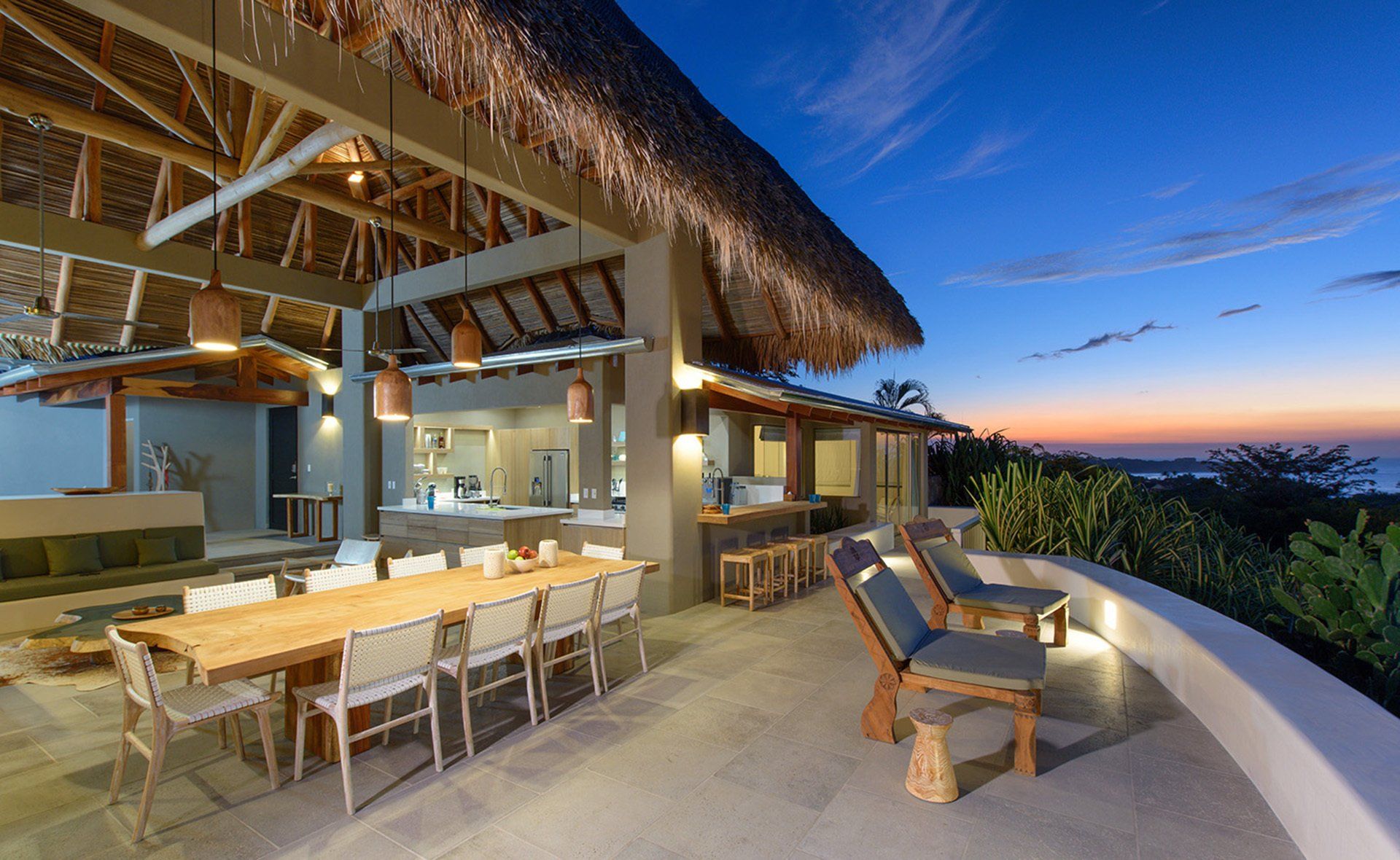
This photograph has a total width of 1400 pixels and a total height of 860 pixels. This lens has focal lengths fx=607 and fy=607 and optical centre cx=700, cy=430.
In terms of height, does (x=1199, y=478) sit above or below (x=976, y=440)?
below

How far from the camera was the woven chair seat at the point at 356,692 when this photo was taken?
2594 mm

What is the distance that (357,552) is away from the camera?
5.26 m

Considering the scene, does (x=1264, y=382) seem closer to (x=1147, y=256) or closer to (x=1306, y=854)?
(x=1147, y=256)

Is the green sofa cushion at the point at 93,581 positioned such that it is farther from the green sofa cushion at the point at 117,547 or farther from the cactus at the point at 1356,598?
the cactus at the point at 1356,598

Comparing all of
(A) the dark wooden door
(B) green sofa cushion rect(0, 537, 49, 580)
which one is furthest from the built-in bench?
(A) the dark wooden door

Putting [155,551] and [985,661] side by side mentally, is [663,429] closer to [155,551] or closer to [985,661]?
[985,661]

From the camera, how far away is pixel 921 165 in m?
14.5

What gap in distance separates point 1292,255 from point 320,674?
15215mm

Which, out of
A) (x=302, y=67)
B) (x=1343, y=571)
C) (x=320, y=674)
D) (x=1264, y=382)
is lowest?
(x=320, y=674)

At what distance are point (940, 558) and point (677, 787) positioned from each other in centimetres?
274

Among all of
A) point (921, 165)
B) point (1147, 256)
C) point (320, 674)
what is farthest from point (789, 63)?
point (320, 674)

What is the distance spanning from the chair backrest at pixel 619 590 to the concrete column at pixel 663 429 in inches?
65.8

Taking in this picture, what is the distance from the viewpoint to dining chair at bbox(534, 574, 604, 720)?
3375 millimetres

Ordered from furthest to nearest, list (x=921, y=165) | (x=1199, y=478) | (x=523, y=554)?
(x=921, y=165) → (x=1199, y=478) → (x=523, y=554)
